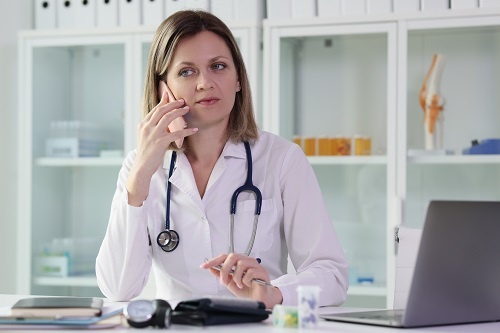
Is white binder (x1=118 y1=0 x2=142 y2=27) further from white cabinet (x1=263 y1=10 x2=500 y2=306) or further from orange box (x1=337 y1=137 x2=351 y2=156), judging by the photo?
orange box (x1=337 y1=137 x2=351 y2=156)

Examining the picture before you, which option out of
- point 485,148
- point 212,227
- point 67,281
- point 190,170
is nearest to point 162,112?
point 190,170

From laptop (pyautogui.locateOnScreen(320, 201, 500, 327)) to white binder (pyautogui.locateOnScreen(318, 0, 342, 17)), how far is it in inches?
90.4

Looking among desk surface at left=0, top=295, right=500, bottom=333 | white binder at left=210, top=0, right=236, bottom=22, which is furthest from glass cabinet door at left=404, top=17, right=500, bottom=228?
desk surface at left=0, top=295, right=500, bottom=333

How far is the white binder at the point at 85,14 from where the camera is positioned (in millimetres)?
4188

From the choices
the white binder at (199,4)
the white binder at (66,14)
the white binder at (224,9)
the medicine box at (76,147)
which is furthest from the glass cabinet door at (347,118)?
the white binder at (66,14)

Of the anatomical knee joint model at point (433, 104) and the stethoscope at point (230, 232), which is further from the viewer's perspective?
the anatomical knee joint model at point (433, 104)

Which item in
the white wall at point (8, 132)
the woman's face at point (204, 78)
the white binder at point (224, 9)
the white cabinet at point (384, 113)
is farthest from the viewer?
the white wall at point (8, 132)

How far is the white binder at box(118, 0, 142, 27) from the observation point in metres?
4.12

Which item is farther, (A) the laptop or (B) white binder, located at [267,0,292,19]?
(B) white binder, located at [267,0,292,19]

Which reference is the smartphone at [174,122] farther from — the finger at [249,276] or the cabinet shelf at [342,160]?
the cabinet shelf at [342,160]

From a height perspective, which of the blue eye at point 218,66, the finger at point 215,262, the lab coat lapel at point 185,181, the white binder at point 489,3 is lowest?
the finger at point 215,262

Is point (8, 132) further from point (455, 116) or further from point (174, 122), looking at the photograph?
point (455, 116)

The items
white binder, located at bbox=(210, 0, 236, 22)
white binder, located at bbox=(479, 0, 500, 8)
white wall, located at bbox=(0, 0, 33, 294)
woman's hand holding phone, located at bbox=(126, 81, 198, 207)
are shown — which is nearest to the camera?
woman's hand holding phone, located at bbox=(126, 81, 198, 207)

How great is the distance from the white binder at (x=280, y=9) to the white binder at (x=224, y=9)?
0.63 ft
